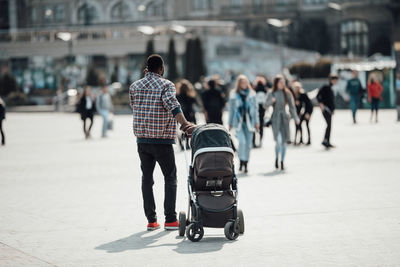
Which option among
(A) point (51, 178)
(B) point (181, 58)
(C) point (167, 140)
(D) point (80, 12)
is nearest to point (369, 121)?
(A) point (51, 178)

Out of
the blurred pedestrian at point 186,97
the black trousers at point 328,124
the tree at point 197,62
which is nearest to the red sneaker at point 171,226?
the black trousers at point 328,124

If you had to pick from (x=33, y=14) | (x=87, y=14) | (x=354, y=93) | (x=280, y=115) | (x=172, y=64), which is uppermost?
(x=280, y=115)

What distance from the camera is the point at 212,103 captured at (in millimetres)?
19391

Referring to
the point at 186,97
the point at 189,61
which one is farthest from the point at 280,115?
the point at 189,61

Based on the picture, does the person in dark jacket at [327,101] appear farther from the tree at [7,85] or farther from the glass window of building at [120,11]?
the glass window of building at [120,11]

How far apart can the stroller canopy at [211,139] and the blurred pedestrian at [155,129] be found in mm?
525

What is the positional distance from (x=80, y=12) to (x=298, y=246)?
86718 millimetres

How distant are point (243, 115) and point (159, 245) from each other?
718 cm

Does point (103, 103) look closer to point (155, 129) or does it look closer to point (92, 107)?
point (92, 107)

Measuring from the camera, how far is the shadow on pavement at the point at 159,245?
25.8 feet

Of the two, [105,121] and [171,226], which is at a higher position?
[171,226]

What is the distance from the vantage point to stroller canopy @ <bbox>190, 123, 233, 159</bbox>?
8.39 meters

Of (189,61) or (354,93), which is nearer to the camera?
(354,93)

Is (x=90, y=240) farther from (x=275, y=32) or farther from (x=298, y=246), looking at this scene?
(x=275, y=32)
